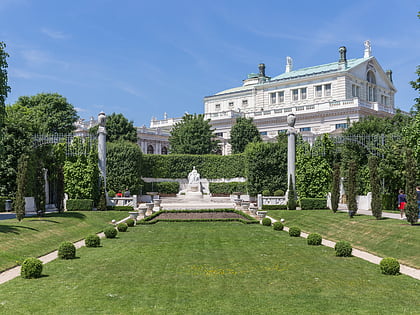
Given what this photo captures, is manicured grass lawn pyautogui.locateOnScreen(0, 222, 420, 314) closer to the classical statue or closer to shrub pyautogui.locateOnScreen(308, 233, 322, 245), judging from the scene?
shrub pyautogui.locateOnScreen(308, 233, 322, 245)

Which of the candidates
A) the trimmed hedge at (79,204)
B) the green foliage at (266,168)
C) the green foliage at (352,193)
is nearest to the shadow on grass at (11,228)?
the trimmed hedge at (79,204)

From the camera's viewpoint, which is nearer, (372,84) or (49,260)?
(49,260)

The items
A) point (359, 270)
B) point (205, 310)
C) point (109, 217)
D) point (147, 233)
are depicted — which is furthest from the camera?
point (109, 217)

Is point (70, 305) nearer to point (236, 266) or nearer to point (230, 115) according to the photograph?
point (236, 266)

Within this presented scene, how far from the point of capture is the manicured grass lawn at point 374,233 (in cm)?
1670

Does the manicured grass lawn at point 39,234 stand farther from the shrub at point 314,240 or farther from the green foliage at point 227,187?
the green foliage at point 227,187

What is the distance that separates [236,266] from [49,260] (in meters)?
6.90

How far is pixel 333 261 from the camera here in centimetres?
1546

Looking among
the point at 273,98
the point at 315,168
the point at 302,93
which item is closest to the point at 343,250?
the point at 315,168

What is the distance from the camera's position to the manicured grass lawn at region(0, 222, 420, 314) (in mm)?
9828

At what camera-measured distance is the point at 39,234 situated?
2053 centimetres

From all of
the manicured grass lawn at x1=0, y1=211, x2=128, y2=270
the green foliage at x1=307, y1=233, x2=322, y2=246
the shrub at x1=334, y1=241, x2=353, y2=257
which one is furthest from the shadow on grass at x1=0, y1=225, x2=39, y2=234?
the shrub at x1=334, y1=241, x2=353, y2=257

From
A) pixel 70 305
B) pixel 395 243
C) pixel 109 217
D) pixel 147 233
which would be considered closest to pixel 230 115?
pixel 109 217

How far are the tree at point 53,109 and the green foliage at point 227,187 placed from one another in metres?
25.2
